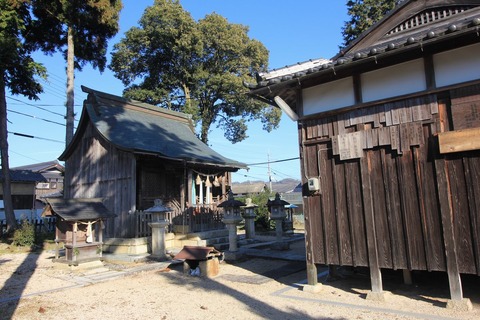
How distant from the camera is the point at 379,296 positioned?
20.3 feet

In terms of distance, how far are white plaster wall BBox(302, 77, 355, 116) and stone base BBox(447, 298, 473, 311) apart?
3.78 meters

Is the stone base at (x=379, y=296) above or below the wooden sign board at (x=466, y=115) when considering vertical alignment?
below

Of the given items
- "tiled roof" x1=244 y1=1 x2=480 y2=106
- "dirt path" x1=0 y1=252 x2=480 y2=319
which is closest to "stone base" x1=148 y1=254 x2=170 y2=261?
"dirt path" x1=0 y1=252 x2=480 y2=319

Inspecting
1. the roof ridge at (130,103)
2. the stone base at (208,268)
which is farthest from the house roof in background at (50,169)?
the stone base at (208,268)

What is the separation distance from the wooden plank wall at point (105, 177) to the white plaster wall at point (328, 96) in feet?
31.0

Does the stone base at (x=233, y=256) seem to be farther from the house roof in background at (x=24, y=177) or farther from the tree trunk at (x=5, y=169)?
the house roof in background at (x=24, y=177)

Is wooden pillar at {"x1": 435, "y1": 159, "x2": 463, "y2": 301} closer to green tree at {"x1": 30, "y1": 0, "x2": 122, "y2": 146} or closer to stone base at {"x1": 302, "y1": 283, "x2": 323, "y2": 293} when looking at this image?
stone base at {"x1": 302, "y1": 283, "x2": 323, "y2": 293}

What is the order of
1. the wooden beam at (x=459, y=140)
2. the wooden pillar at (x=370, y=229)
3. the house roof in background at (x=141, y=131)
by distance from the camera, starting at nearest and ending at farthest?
the wooden beam at (x=459, y=140) < the wooden pillar at (x=370, y=229) < the house roof in background at (x=141, y=131)

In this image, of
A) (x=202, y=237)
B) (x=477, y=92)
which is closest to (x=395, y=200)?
(x=477, y=92)

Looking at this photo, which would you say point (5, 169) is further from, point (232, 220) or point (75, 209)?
point (232, 220)

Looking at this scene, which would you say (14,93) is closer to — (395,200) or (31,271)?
(31,271)

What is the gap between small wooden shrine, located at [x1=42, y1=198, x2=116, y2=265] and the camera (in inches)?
420

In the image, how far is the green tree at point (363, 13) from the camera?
63.3 feet

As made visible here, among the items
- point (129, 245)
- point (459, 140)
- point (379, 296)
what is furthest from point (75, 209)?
point (459, 140)
